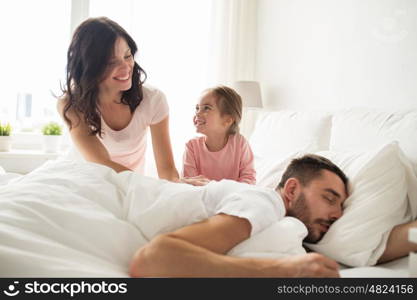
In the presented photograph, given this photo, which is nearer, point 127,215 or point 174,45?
point 127,215

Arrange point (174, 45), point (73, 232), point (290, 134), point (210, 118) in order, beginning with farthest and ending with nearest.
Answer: point (174, 45), point (210, 118), point (290, 134), point (73, 232)

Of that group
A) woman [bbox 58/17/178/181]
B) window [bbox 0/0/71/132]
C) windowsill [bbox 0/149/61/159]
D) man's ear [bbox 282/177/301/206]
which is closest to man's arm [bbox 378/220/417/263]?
man's ear [bbox 282/177/301/206]

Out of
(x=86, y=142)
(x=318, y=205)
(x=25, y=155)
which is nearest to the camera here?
(x=318, y=205)

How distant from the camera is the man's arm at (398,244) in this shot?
124cm

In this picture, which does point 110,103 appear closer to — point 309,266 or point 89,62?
point 89,62

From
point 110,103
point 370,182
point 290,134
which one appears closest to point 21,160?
point 110,103

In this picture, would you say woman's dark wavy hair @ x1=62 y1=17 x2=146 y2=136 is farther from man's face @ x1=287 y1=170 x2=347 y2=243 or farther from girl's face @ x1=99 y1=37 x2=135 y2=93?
man's face @ x1=287 y1=170 x2=347 y2=243

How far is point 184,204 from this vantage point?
3.59 feet

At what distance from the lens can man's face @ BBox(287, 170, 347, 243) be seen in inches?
49.3

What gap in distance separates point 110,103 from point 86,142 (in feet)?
0.97

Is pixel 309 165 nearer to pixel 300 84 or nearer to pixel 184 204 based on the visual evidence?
pixel 184 204

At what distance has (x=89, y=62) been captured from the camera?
5.88 ft

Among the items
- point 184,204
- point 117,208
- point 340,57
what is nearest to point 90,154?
point 117,208

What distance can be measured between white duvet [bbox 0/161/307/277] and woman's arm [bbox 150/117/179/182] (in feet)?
2.51
